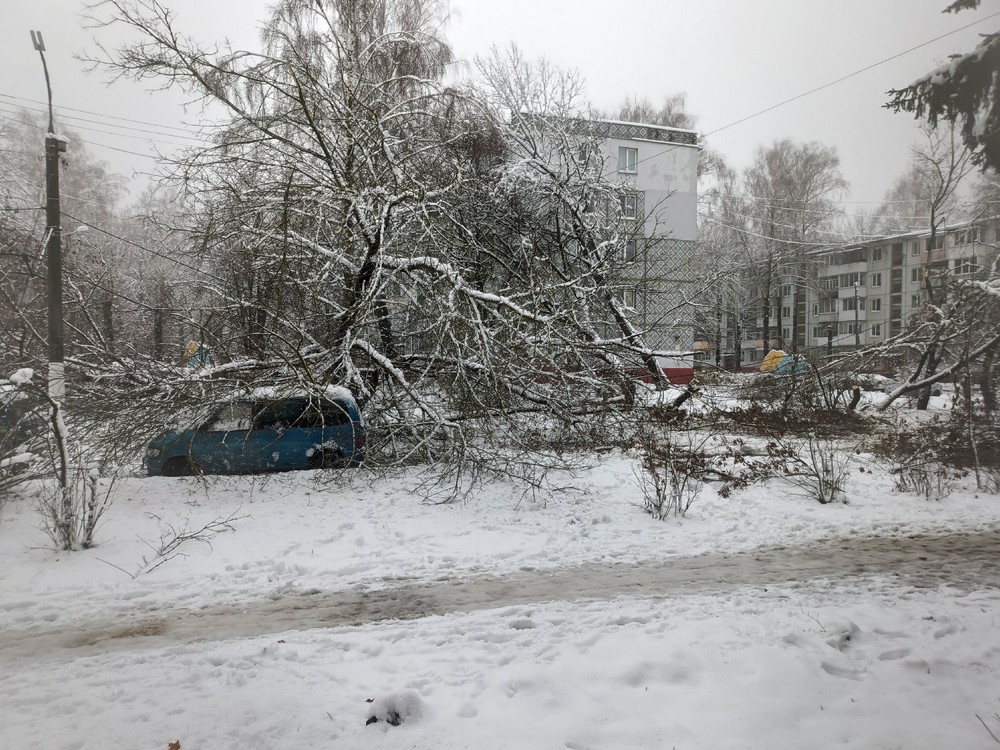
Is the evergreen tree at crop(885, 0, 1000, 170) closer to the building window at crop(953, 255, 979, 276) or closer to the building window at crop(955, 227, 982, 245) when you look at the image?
the building window at crop(955, 227, 982, 245)

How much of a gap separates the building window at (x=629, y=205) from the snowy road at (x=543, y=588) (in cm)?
561

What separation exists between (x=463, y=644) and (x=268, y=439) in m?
3.20

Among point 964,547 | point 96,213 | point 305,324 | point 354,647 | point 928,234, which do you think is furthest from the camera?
point 305,324

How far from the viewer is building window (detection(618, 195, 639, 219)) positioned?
8398 millimetres

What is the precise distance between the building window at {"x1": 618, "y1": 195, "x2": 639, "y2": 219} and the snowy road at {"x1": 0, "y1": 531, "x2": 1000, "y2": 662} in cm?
Answer: 561

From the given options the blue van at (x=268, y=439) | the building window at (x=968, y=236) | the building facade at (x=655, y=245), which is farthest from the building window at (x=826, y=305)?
the blue van at (x=268, y=439)

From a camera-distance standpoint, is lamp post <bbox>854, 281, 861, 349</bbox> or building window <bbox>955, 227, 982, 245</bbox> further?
lamp post <bbox>854, 281, 861, 349</bbox>

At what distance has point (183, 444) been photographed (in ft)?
16.1

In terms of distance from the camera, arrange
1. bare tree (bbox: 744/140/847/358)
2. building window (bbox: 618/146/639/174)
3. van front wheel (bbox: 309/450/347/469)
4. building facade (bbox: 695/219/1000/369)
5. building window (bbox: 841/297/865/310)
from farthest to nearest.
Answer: building window (bbox: 618/146/639/174), van front wheel (bbox: 309/450/347/469), building window (bbox: 841/297/865/310), bare tree (bbox: 744/140/847/358), building facade (bbox: 695/219/1000/369)

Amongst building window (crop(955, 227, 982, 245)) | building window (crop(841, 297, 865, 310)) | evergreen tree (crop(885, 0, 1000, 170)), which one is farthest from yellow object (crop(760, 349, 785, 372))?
evergreen tree (crop(885, 0, 1000, 170))

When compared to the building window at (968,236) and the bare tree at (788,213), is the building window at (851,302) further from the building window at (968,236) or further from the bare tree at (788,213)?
the building window at (968,236)

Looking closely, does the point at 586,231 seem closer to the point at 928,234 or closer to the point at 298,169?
the point at 298,169

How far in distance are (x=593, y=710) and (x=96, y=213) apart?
3.45 m

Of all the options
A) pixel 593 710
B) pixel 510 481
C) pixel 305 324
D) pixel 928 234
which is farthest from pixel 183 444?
pixel 928 234
